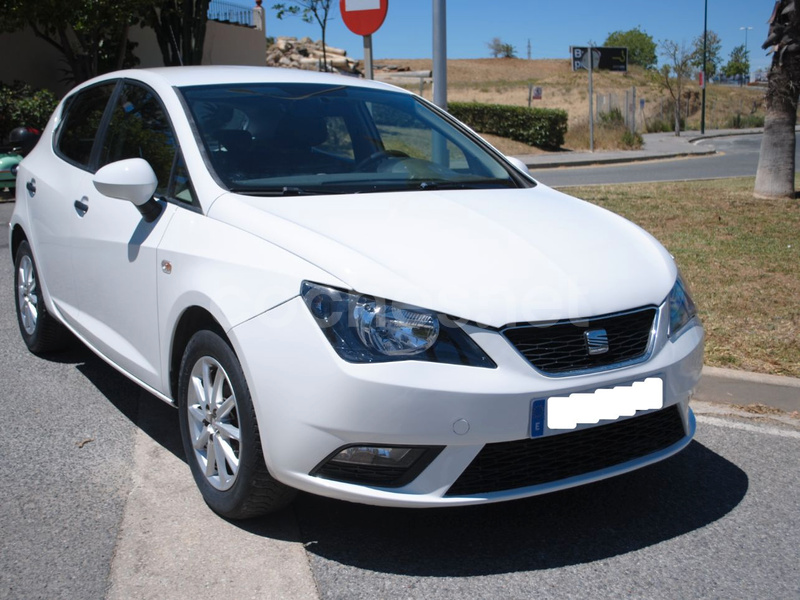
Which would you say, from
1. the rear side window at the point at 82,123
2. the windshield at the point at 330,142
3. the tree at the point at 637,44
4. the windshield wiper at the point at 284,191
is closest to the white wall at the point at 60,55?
the rear side window at the point at 82,123

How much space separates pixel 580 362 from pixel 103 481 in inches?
81.3

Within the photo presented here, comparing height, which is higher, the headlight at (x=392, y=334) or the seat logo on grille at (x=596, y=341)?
the headlight at (x=392, y=334)

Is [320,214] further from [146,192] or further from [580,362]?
[580,362]

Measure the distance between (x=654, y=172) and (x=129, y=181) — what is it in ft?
60.2

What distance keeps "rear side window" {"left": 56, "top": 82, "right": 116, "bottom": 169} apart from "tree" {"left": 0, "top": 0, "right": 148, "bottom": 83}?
15.1 meters

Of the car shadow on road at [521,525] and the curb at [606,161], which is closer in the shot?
the car shadow on road at [521,525]

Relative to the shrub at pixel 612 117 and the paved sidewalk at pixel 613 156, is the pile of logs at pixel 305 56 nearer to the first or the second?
the shrub at pixel 612 117

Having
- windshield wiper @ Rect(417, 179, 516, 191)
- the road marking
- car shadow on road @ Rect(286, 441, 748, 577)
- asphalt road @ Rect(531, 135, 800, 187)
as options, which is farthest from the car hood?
asphalt road @ Rect(531, 135, 800, 187)

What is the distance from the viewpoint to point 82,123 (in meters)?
4.93

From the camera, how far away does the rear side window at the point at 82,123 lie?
4.71m

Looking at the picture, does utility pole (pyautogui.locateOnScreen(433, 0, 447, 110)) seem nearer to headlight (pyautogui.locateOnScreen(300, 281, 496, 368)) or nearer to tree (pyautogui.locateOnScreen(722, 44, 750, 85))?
headlight (pyautogui.locateOnScreen(300, 281, 496, 368))

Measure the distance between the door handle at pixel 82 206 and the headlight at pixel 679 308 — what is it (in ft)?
9.04

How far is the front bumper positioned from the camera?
108 inches

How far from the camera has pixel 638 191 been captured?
41.2ft
